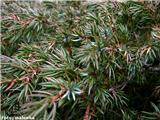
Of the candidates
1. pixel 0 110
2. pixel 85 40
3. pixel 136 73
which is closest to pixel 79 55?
pixel 85 40

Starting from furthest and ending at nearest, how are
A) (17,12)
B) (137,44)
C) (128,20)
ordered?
1. (17,12)
2. (128,20)
3. (137,44)

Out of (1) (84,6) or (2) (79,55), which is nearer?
(2) (79,55)

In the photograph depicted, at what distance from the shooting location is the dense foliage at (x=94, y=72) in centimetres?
110

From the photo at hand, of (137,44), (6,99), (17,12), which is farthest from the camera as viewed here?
(17,12)

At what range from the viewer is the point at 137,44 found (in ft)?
4.26

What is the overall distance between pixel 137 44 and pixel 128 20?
247 millimetres

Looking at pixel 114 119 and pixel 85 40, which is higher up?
pixel 85 40

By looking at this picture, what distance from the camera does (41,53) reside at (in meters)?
1.30

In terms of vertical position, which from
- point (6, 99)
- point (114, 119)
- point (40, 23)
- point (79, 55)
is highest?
point (40, 23)

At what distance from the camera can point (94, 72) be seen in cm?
117

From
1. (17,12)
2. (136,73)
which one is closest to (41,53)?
(136,73)

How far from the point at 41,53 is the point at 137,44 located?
0.40 m

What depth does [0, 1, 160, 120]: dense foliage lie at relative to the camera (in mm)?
1098

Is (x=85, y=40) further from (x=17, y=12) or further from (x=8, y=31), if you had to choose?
(x=17, y=12)
